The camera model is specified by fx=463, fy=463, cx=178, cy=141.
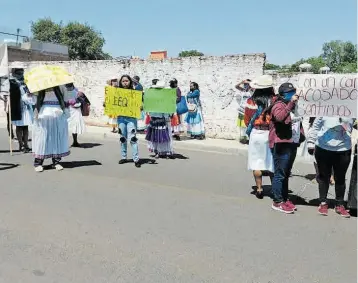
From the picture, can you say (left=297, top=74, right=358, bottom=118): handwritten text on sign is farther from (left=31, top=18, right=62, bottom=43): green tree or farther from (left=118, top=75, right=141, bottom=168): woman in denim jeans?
(left=31, top=18, right=62, bottom=43): green tree

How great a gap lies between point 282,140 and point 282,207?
2.86 ft

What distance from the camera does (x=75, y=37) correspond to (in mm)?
57312

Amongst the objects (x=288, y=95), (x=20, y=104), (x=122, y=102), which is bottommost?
(x=20, y=104)

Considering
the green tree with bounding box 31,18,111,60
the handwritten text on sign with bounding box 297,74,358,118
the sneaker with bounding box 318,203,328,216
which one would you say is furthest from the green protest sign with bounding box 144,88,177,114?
the green tree with bounding box 31,18,111,60

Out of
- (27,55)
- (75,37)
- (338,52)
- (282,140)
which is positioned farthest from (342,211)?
(338,52)

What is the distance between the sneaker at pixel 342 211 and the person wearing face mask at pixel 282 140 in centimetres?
53

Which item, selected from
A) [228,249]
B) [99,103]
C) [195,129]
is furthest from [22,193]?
[99,103]

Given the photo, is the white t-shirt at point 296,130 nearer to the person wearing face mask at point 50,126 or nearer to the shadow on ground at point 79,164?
the person wearing face mask at point 50,126

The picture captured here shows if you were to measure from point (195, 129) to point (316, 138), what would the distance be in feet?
25.2

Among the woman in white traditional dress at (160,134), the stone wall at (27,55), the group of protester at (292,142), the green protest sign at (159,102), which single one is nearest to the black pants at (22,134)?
the woman in white traditional dress at (160,134)

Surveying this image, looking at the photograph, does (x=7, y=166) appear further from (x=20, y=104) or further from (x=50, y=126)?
(x=20, y=104)

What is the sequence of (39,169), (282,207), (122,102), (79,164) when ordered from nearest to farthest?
(282,207)
(39,169)
(122,102)
(79,164)

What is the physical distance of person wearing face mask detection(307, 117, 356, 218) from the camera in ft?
18.4

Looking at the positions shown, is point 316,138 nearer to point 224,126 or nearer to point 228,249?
point 228,249
